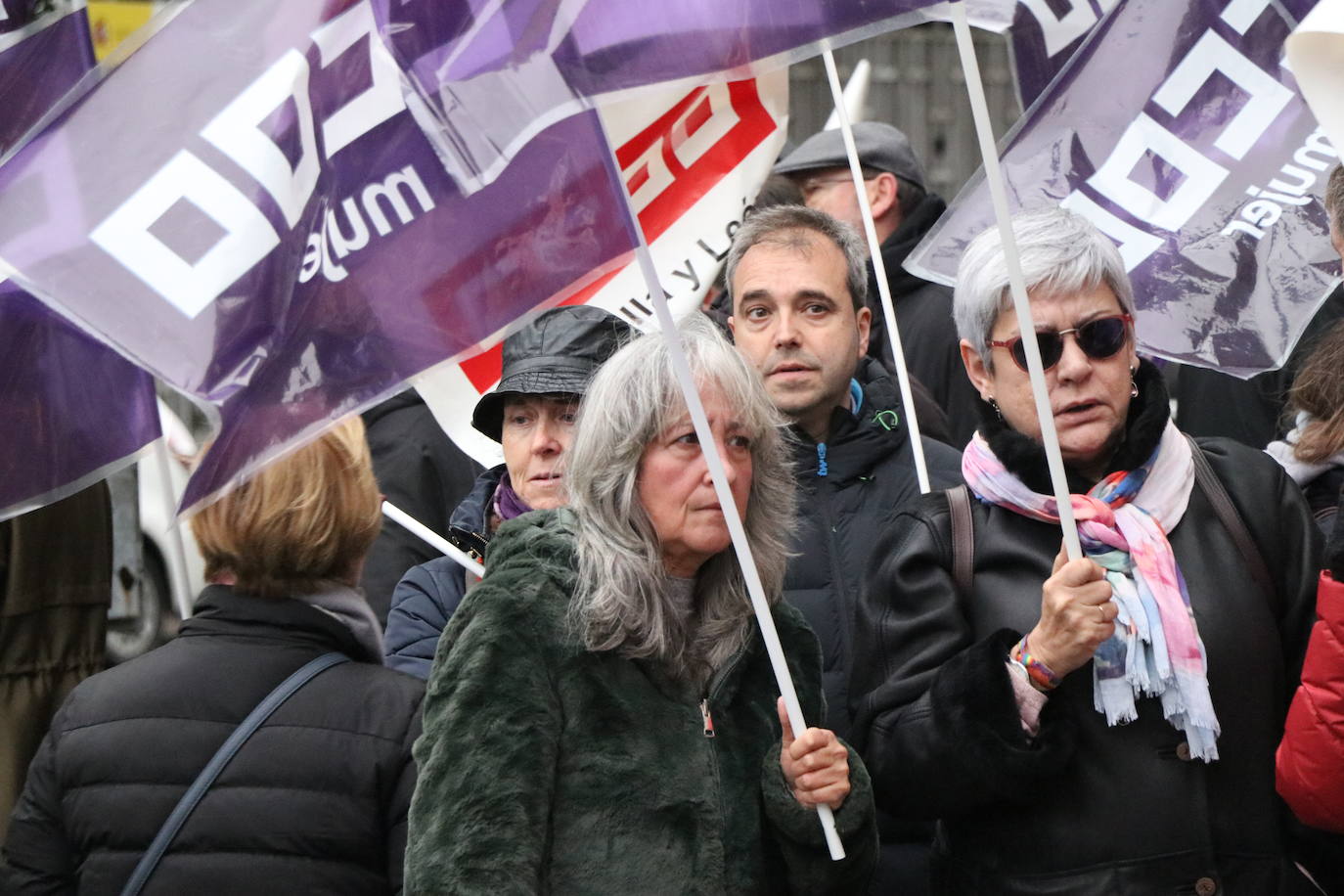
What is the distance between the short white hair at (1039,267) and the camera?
3.78m

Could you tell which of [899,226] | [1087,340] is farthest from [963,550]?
[899,226]

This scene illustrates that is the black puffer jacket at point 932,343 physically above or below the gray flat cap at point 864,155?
below

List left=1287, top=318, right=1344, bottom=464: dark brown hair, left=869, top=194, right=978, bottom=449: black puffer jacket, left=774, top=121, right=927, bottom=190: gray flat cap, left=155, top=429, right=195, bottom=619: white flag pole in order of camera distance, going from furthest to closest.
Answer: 1. left=774, top=121, right=927, bottom=190: gray flat cap
2. left=869, top=194, right=978, bottom=449: black puffer jacket
3. left=1287, top=318, right=1344, bottom=464: dark brown hair
4. left=155, top=429, right=195, bottom=619: white flag pole

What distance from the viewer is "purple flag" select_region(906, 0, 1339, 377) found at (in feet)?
14.8

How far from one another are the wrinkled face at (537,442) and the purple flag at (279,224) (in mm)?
1151

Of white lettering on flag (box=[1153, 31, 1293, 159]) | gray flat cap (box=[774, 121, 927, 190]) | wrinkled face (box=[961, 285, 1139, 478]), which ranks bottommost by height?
wrinkled face (box=[961, 285, 1139, 478])

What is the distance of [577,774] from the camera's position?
3.29 m

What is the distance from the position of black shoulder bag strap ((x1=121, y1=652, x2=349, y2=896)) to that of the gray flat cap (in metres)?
3.29

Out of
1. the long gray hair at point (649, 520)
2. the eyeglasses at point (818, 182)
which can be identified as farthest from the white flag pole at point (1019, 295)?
the eyeglasses at point (818, 182)

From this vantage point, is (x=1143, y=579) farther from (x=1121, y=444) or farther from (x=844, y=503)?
(x=844, y=503)

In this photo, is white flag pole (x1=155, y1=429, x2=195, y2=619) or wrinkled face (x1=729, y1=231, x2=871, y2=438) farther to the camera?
wrinkled face (x1=729, y1=231, x2=871, y2=438)

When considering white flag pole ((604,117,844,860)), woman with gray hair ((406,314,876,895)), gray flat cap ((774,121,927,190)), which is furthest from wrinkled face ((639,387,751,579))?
Result: gray flat cap ((774,121,927,190))

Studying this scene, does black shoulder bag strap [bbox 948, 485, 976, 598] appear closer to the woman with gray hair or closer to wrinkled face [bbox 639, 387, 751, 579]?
the woman with gray hair

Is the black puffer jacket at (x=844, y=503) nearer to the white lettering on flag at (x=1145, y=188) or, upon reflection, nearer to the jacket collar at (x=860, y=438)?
the jacket collar at (x=860, y=438)
